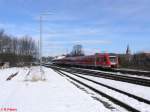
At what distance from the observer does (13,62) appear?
472 ft

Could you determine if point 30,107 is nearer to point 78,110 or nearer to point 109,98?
point 78,110

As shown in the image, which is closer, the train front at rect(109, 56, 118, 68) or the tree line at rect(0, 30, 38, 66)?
the train front at rect(109, 56, 118, 68)

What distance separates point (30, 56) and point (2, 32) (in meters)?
15.0

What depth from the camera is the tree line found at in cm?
13875

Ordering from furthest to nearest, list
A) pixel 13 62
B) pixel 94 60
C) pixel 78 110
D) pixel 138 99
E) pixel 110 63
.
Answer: pixel 13 62 → pixel 94 60 → pixel 110 63 → pixel 138 99 → pixel 78 110

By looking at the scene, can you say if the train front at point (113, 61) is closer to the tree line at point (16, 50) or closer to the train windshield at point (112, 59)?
the train windshield at point (112, 59)

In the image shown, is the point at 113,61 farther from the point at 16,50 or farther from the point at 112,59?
the point at 16,50

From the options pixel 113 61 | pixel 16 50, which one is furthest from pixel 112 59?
pixel 16 50

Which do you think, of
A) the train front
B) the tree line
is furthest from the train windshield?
the tree line

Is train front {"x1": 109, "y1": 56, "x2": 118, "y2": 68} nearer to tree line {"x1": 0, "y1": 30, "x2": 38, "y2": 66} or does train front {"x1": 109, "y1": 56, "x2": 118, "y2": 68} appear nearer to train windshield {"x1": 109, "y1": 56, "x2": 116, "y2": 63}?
train windshield {"x1": 109, "y1": 56, "x2": 116, "y2": 63}

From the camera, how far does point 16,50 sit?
161m

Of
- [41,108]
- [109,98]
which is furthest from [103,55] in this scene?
[41,108]

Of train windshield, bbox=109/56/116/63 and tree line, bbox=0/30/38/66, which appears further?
tree line, bbox=0/30/38/66

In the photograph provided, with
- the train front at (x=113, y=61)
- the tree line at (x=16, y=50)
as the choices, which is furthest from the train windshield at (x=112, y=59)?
the tree line at (x=16, y=50)
